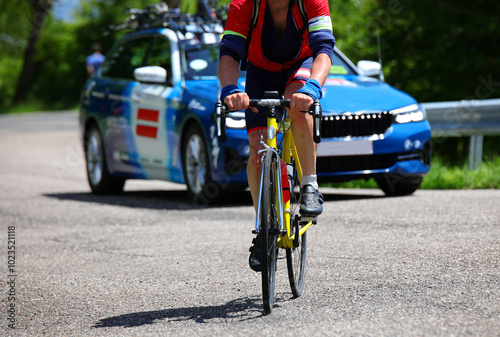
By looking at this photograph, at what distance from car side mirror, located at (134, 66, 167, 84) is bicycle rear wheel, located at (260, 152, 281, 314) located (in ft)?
15.6

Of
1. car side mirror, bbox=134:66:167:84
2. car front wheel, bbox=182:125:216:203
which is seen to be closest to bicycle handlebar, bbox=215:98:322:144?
car front wheel, bbox=182:125:216:203

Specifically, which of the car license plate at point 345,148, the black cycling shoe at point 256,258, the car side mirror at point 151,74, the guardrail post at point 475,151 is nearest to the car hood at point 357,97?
the car license plate at point 345,148

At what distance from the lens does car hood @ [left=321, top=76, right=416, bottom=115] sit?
8383 mm

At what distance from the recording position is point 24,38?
5216 cm

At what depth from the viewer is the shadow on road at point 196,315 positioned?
4383 millimetres

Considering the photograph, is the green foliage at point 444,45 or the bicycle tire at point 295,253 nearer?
the bicycle tire at point 295,253

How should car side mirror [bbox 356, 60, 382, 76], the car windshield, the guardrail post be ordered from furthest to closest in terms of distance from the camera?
the guardrail post
the car windshield
car side mirror [bbox 356, 60, 382, 76]

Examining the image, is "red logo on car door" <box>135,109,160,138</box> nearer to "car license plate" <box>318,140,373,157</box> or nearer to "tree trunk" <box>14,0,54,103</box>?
"car license plate" <box>318,140,373,157</box>

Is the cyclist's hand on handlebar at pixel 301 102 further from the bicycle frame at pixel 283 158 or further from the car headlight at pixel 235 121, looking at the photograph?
the car headlight at pixel 235 121

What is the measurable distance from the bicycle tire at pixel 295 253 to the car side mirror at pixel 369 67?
4.26m

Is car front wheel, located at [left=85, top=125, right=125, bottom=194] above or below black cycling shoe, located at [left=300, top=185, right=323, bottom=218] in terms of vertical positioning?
below

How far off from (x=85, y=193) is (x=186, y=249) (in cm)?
521

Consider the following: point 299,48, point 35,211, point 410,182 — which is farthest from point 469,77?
point 299,48

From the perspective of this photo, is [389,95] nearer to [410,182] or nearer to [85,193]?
[410,182]
